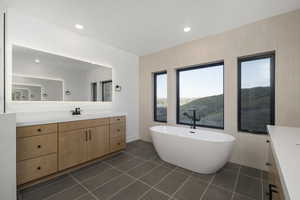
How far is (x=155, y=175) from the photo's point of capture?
78.5 inches

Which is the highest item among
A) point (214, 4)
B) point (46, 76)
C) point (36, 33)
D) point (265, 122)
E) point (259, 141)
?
point (214, 4)

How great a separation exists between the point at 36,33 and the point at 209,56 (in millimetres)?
3115

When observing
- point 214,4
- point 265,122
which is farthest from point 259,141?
point 214,4

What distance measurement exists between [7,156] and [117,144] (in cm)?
164

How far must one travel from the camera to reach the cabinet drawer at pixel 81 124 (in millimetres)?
1956

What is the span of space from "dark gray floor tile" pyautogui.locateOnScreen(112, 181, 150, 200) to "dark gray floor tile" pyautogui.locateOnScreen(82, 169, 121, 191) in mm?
364

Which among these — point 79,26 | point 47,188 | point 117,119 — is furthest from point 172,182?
point 79,26

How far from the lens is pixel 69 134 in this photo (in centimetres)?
201

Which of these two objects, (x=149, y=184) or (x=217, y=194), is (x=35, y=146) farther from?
(x=217, y=194)

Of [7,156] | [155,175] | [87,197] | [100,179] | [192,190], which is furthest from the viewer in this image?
[155,175]

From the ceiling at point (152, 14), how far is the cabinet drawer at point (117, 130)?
6.18ft

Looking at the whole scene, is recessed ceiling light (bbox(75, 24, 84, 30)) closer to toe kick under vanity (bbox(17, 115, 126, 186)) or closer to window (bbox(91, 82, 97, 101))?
window (bbox(91, 82, 97, 101))

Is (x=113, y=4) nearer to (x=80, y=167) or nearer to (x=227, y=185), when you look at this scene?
(x=80, y=167)

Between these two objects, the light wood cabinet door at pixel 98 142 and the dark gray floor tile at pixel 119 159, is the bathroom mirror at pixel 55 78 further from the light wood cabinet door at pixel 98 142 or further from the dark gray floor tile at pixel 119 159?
the dark gray floor tile at pixel 119 159
